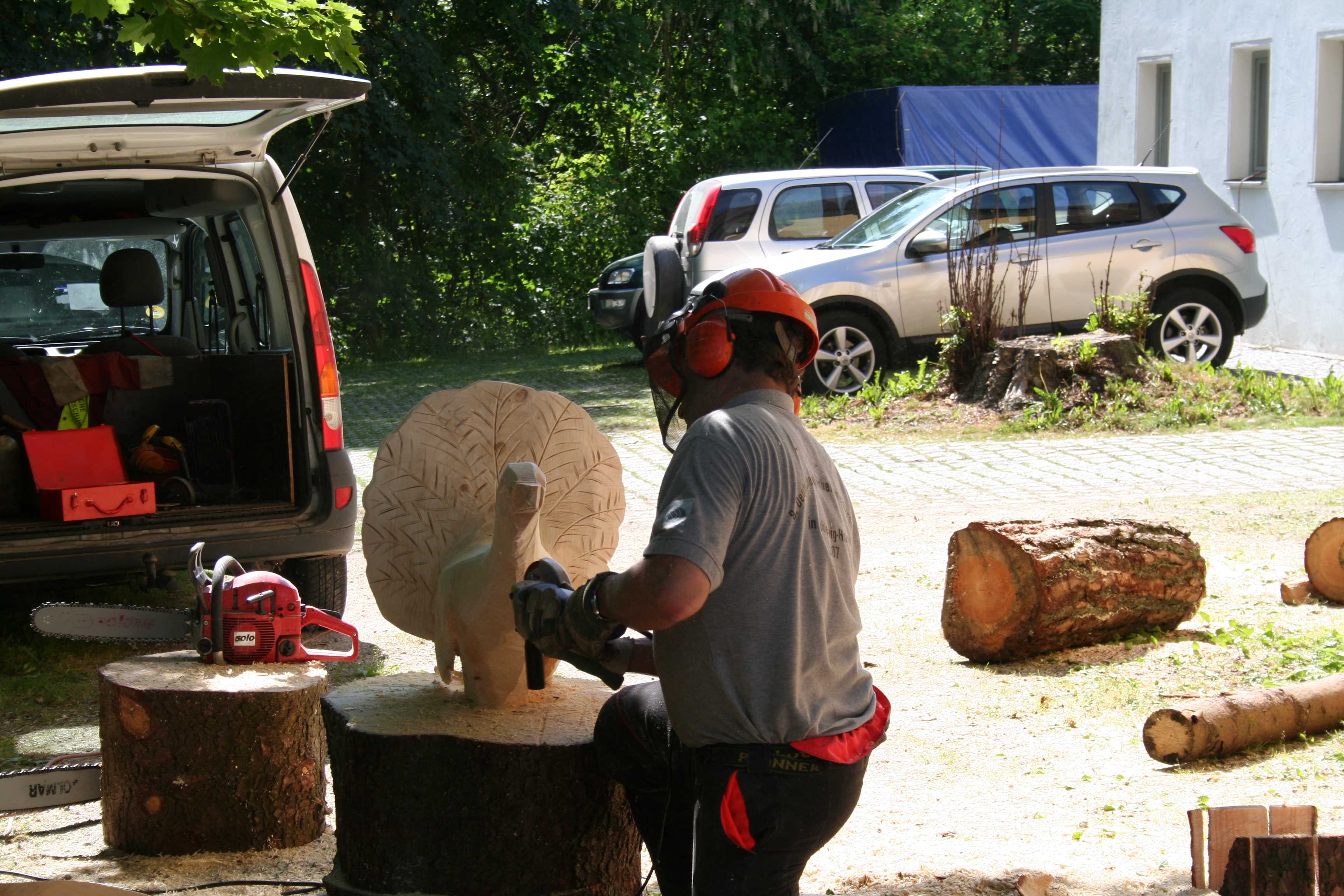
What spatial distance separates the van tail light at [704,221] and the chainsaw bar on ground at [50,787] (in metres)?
10.1

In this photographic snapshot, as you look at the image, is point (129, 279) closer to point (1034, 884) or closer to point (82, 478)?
point (82, 478)

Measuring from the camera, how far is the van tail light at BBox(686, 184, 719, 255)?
527 inches

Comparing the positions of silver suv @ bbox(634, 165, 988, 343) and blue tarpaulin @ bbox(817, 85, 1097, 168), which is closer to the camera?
silver suv @ bbox(634, 165, 988, 343)

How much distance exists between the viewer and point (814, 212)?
1384cm

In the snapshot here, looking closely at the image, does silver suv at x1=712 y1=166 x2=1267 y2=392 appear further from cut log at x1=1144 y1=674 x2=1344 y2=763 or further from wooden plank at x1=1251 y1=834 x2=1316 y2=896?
wooden plank at x1=1251 y1=834 x2=1316 y2=896

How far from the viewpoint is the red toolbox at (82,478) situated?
16.4 ft

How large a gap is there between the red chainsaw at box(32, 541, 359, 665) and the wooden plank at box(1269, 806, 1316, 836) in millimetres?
2509

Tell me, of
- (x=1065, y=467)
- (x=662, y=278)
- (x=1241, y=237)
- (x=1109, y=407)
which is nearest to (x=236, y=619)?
(x=1065, y=467)

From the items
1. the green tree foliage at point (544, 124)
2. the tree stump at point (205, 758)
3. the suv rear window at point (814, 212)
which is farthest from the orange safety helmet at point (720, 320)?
the green tree foliage at point (544, 124)

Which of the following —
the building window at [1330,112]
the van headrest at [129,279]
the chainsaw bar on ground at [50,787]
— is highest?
the building window at [1330,112]

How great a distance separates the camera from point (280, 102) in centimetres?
459

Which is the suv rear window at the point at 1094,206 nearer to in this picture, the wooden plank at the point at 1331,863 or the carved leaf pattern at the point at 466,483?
the carved leaf pattern at the point at 466,483

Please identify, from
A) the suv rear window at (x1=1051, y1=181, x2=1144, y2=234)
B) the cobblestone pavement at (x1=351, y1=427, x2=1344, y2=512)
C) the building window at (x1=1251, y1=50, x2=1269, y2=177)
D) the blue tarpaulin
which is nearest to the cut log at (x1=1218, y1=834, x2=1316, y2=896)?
the cobblestone pavement at (x1=351, y1=427, x2=1344, y2=512)

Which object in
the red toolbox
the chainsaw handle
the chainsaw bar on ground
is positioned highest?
the red toolbox
